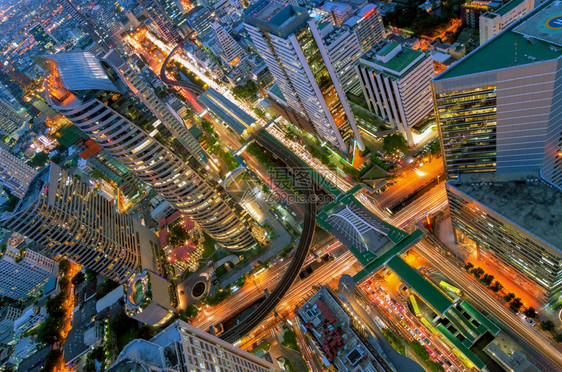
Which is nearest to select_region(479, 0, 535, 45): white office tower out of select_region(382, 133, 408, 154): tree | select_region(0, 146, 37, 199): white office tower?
select_region(382, 133, 408, 154): tree

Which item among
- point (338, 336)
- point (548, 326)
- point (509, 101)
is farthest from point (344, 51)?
point (548, 326)

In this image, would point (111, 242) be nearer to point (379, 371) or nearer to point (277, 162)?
point (277, 162)

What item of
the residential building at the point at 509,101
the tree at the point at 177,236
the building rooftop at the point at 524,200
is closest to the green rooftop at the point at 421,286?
the building rooftop at the point at 524,200

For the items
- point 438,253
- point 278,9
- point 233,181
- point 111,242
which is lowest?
point 438,253

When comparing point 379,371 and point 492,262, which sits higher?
point 379,371

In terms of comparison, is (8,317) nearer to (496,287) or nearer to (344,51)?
(344,51)

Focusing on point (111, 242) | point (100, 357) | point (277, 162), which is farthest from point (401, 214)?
point (100, 357)

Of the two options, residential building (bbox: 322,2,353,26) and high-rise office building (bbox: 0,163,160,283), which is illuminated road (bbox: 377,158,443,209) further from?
high-rise office building (bbox: 0,163,160,283)
